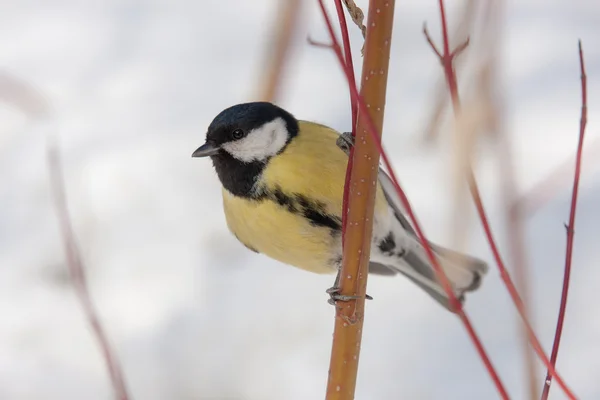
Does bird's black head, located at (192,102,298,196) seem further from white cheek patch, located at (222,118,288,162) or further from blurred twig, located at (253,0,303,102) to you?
blurred twig, located at (253,0,303,102)

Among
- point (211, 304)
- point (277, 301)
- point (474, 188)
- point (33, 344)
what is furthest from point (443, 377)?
point (474, 188)

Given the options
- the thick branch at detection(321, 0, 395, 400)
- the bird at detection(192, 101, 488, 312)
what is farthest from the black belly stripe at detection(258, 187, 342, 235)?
the thick branch at detection(321, 0, 395, 400)

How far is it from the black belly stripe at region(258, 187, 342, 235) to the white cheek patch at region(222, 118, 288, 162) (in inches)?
2.7

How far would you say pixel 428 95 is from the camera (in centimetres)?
254

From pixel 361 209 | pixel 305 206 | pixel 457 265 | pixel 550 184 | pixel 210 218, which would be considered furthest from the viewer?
pixel 210 218

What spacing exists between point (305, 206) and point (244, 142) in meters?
0.15

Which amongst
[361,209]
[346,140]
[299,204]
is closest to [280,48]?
[299,204]

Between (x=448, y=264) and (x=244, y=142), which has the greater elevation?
(x=244, y=142)

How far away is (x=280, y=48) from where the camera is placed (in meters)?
1.79

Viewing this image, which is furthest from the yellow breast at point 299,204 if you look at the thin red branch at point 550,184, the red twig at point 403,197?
the thin red branch at point 550,184

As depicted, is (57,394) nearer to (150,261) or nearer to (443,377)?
(150,261)

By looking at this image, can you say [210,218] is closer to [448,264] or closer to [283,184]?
[448,264]

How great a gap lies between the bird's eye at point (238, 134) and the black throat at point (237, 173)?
0.03 meters

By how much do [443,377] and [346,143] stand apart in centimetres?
100
